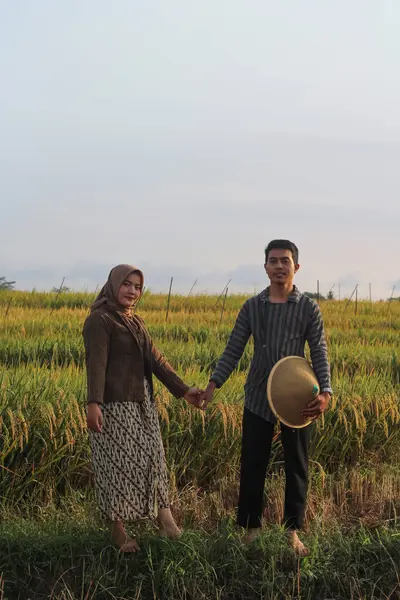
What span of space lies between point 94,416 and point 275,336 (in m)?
1.07

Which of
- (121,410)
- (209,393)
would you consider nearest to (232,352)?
(209,393)

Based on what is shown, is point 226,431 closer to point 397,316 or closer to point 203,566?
point 203,566

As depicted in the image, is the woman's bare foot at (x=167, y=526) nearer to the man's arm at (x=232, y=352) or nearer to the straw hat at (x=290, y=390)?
the man's arm at (x=232, y=352)

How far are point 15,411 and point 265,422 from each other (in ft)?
6.67

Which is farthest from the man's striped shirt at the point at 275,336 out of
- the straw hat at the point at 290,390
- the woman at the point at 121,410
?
the woman at the point at 121,410

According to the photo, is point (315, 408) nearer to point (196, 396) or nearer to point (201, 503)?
point (196, 396)

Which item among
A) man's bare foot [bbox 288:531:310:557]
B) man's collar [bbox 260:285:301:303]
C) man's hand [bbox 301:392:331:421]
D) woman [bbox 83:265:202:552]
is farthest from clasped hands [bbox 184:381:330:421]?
man's bare foot [bbox 288:531:310:557]

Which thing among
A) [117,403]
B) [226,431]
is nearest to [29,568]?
[117,403]

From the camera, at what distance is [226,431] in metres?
5.83

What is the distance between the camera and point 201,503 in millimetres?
4984

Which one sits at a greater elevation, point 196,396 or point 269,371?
point 269,371

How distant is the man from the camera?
4109 mm

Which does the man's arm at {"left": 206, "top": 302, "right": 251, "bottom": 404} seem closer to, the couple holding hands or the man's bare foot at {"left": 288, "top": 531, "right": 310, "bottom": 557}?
the couple holding hands

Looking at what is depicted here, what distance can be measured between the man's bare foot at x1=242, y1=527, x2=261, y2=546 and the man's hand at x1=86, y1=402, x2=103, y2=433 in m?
1.09
